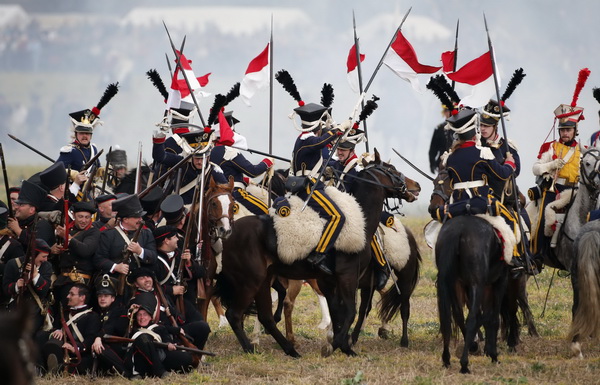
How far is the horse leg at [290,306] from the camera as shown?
1205 centimetres

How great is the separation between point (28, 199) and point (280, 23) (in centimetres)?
3955

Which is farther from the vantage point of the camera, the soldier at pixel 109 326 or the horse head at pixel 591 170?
the horse head at pixel 591 170

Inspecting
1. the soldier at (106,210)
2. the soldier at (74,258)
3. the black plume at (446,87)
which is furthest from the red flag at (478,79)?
the soldier at (74,258)

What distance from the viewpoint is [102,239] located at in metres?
9.24

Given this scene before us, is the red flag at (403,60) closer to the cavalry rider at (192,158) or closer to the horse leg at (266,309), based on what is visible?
the cavalry rider at (192,158)

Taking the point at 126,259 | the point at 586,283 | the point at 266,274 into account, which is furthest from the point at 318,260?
the point at 586,283

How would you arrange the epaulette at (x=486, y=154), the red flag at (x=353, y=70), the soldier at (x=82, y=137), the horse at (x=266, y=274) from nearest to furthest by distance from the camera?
the epaulette at (x=486, y=154), the horse at (x=266, y=274), the soldier at (x=82, y=137), the red flag at (x=353, y=70)

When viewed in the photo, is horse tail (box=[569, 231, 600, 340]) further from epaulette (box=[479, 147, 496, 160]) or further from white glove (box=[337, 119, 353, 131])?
white glove (box=[337, 119, 353, 131])

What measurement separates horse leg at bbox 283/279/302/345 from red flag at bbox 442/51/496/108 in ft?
10.8

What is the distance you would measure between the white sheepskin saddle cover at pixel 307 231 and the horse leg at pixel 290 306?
140cm

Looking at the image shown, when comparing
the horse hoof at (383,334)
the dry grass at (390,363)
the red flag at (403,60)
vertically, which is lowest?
the dry grass at (390,363)

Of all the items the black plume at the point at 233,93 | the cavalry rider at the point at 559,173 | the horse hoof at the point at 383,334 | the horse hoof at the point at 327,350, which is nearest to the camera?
the horse hoof at the point at 327,350

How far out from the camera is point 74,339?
8.97 m

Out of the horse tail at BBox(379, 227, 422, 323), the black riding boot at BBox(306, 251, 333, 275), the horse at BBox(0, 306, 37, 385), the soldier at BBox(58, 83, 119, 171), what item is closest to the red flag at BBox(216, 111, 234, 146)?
the black riding boot at BBox(306, 251, 333, 275)
